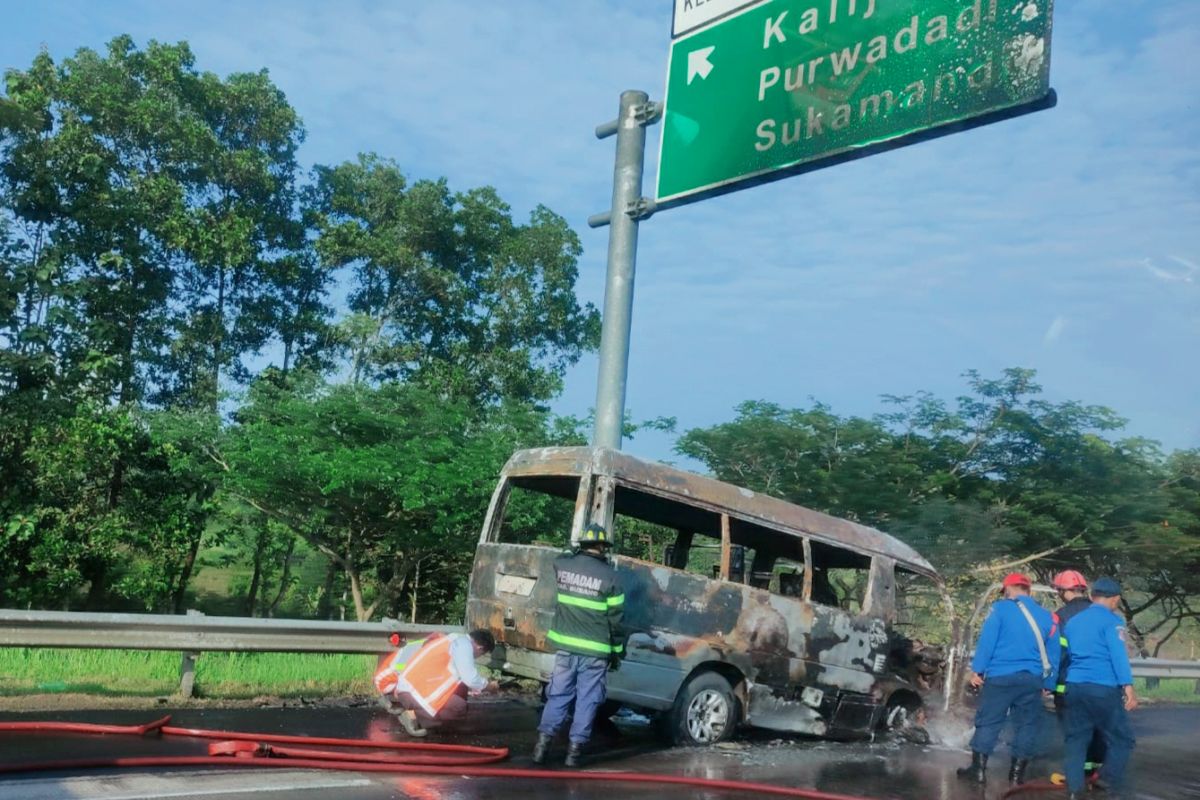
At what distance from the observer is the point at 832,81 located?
24.5 feet

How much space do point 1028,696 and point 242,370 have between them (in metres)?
18.6

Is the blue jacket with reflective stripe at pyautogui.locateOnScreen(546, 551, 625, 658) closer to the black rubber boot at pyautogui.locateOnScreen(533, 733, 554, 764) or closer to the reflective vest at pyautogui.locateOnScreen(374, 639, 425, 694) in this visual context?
the black rubber boot at pyautogui.locateOnScreen(533, 733, 554, 764)

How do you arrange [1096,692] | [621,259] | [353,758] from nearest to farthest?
1. [353,758]
2. [1096,692]
3. [621,259]

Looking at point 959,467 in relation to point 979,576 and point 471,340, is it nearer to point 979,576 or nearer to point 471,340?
point 979,576

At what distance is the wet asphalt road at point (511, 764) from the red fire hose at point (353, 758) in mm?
113

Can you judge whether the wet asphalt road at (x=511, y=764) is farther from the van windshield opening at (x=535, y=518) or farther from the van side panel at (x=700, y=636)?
the van windshield opening at (x=535, y=518)

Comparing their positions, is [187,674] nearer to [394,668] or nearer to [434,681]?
[394,668]

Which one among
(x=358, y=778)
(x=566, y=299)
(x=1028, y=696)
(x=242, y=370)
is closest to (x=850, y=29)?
(x=1028, y=696)

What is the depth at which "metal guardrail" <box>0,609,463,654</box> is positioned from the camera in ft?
25.2

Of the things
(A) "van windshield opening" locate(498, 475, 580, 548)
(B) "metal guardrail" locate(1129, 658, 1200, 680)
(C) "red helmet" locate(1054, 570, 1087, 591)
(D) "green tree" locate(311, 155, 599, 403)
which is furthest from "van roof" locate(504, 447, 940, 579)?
(D) "green tree" locate(311, 155, 599, 403)

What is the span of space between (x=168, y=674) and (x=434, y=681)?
3260 mm

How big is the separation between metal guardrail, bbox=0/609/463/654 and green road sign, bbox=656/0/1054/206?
4735 millimetres

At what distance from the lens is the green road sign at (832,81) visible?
6.48m

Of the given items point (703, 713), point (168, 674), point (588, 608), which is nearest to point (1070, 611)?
point (703, 713)
